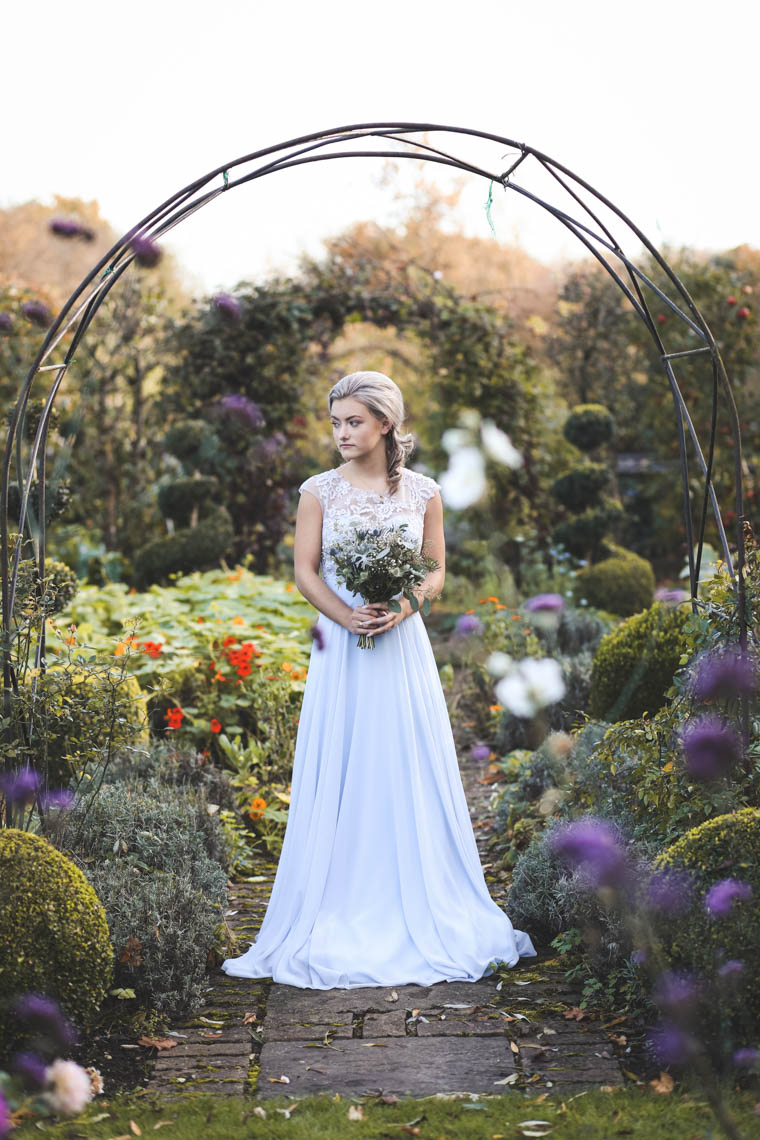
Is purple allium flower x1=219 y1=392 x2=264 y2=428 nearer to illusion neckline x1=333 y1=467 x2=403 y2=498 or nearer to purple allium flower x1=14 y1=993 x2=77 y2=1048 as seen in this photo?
illusion neckline x1=333 y1=467 x2=403 y2=498

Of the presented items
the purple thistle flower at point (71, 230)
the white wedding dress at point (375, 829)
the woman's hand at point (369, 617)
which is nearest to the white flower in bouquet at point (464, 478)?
the purple thistle flower at point (71, 230)

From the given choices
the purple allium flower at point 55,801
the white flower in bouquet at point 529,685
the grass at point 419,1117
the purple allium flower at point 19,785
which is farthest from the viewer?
the white flower in bouquet at point 529,685

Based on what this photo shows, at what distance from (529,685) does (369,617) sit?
2368 millimetres

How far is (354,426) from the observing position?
3.32 metres

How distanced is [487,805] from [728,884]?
2711 mm

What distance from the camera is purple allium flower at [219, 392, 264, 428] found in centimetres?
938

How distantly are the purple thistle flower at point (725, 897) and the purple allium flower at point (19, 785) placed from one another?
2.00 metres

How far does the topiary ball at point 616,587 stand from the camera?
8.17 metres

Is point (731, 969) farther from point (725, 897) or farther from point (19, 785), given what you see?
point (19, 785)

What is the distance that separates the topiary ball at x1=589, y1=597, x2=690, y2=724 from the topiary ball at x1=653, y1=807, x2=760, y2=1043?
220 centimetres

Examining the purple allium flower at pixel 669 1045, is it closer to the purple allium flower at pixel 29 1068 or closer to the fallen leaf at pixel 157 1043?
the fallen leaf at pixel 157 1043

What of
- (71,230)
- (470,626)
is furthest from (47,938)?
(470,626)

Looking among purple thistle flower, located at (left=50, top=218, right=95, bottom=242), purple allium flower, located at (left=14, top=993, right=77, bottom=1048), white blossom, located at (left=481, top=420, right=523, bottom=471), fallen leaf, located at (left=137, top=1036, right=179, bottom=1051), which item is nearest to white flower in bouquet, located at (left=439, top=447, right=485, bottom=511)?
white blossom, located at (left=481, top=420, right=523, bottom=471)

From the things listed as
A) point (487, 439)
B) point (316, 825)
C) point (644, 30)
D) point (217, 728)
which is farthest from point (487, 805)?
point (644, 30)
